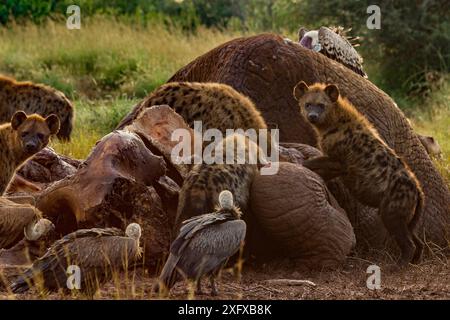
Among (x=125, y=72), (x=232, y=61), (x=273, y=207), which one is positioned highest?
(x=232, y=61)

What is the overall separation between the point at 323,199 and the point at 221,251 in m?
1.75

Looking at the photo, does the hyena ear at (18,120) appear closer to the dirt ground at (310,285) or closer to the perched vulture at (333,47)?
the dirt ground at (310,285)

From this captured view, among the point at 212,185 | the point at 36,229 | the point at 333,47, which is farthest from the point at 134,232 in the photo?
the point at 333,47

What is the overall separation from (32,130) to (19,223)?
50.3 inches

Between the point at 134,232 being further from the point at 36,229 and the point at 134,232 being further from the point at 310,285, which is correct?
the point at 310,285

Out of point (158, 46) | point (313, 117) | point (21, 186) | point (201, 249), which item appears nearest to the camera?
point (201, 249)

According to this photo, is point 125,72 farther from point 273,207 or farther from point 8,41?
point 273,207

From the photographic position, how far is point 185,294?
667 centimetres

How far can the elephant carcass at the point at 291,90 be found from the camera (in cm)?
955

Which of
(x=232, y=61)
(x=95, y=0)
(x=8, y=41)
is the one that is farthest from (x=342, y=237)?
(x=95, y=0)

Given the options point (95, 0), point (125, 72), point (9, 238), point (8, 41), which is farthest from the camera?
point (95, 0)

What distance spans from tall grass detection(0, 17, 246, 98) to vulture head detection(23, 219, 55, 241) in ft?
33.1

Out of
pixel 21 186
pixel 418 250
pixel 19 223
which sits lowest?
pixel 418 250

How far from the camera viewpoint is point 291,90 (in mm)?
9641
